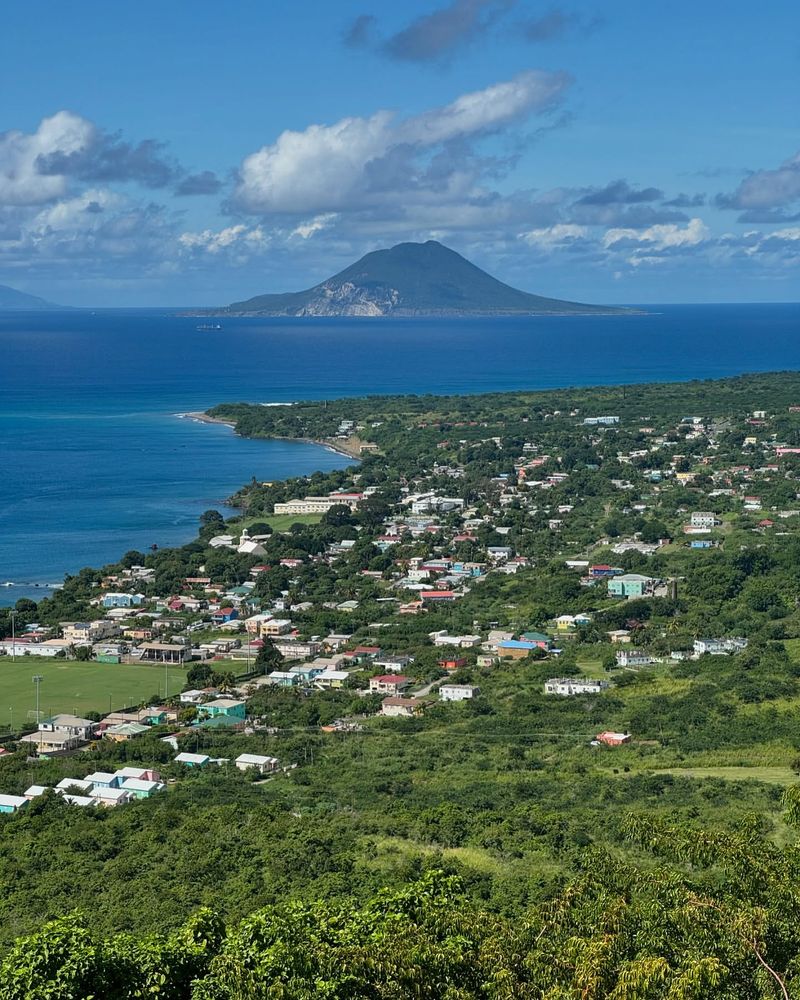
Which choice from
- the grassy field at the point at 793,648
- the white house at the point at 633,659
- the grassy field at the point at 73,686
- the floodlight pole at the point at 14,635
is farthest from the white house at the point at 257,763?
the grassy field at the point at 793,648

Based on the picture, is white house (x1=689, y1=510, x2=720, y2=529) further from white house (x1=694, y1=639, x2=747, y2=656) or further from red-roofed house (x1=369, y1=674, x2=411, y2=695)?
red-roofed house (x1=369, y1=674, x2=411, y2=695)

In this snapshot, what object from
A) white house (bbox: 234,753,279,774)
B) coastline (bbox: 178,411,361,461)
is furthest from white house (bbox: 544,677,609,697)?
coastline (bbox: 178,411,361,461)

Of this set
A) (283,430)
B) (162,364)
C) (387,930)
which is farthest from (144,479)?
(162,364)

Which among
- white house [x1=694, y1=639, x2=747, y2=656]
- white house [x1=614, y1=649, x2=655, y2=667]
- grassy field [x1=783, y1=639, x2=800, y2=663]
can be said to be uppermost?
grassy field [x1=783, y1=639, x2=800, y2=663]

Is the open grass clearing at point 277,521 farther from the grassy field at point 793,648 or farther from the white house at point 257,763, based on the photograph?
the white house at point 257,763

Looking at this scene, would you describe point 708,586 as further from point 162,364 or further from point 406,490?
point 162,364
